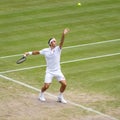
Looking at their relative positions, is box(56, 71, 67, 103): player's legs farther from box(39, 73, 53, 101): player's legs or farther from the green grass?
the green grass

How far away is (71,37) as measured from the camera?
28219mm

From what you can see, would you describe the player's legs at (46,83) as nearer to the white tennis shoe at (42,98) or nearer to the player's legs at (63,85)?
the white tennis shoe at (42,98)

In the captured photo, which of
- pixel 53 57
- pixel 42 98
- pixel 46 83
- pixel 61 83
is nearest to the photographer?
pixel 53 57

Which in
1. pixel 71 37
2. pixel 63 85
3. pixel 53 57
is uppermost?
pixel 53 57

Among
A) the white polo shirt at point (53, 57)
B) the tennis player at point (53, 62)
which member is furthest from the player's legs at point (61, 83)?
the white polo shirt at point (53, 57)

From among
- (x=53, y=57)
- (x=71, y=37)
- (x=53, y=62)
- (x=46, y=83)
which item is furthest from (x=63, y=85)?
(x=71, y=37)

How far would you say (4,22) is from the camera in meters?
30.5

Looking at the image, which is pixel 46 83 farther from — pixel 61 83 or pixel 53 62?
pixel 53 62

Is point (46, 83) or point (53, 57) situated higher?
point (53, 57)

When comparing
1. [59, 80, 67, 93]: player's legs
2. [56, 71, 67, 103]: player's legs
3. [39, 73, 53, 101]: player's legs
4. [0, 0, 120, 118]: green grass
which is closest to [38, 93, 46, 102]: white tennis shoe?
[39, 73, 53, 101]: player's legs

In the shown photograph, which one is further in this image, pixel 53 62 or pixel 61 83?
pixel 61 83

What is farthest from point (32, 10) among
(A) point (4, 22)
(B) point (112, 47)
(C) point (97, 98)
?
(C) point (97, 98)

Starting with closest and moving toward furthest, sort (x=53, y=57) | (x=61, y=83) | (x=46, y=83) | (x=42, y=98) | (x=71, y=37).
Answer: (x=53, y=57) → (x=46, y=83) → (x=61, y=83) → (x=42, y=98) → (x=71, y=37)

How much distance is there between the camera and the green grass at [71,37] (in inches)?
838
